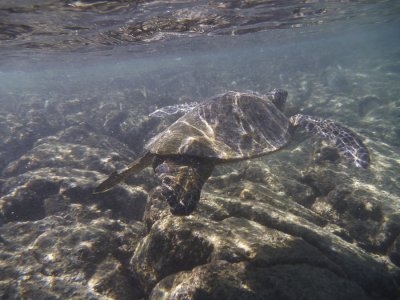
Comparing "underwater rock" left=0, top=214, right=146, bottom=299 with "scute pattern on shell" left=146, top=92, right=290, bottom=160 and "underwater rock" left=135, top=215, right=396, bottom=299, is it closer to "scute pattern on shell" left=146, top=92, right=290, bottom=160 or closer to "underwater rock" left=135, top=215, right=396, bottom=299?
"underwater rock" left=135, top=215, right=396, bottom=299

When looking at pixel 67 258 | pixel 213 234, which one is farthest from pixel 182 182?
pixel 67 258

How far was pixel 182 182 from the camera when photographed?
562 centimetres

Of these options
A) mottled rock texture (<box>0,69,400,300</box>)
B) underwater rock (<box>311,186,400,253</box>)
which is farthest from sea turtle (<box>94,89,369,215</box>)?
underwater rock (<box>311,186,400,253</box>)

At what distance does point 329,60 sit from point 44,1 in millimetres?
39975

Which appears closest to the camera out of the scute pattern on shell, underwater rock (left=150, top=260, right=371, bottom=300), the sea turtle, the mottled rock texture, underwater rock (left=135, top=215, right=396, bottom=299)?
underwater rock (left=150, top=260, right=371, bottom=300)

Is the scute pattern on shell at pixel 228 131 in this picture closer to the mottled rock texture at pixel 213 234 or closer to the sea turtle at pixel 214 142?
the sea turtle at pixel 214 142

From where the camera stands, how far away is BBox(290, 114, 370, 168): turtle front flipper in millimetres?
7609

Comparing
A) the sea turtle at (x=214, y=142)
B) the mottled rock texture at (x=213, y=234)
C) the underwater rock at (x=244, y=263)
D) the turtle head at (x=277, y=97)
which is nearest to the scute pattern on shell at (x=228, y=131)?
the sea turtle at (x=214, y=142)

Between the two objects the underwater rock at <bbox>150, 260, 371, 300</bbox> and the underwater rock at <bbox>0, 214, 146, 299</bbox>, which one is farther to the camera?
the underwater rock at <bbox>0, 214, 146, 299</bbox>

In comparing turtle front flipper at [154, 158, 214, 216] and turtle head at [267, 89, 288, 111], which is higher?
turtle front flipper at [154, 158, 214, 216]

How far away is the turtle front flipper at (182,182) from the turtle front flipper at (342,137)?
422cm

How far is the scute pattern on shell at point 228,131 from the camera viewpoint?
6577mm

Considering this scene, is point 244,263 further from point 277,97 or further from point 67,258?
point 277,97

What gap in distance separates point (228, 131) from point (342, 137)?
374 centimetres
